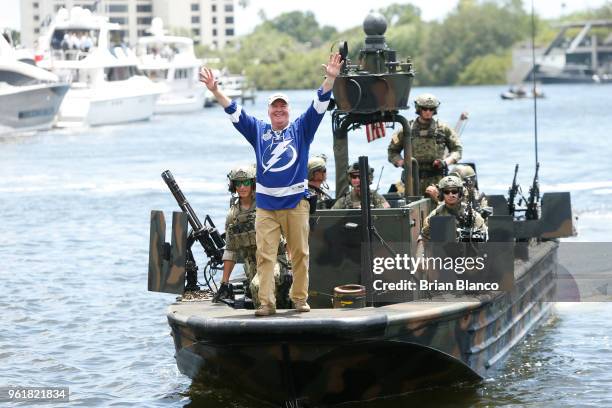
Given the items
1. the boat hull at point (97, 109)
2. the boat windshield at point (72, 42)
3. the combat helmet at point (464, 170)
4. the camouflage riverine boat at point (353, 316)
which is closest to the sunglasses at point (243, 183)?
the camouflage riverine boat at point (353, 316)

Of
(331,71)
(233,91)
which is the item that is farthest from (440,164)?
(233,91)

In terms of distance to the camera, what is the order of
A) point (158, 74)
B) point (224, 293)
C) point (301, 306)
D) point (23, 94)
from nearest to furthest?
1. point (301, 306)
2. point (224, 293)
3. point (23, 94)
4. point (158, 74)

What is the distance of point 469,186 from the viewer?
1609 centimetres

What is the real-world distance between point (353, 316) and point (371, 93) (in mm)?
3430

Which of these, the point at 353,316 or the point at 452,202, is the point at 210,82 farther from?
the point at 452,202

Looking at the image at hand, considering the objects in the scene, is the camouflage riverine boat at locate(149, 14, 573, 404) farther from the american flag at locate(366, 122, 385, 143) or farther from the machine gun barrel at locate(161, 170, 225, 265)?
the american flag at locate(366, 122, 385, 143)

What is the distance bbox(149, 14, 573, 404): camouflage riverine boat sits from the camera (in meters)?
12.1

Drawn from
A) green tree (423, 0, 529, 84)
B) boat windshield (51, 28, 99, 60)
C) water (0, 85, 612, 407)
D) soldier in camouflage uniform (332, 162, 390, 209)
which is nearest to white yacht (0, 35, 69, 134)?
water (0, 85, 612, 407)

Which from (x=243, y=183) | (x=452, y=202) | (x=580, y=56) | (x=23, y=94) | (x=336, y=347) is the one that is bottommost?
(x=336, y=347)

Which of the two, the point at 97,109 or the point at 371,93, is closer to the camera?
the point at 371,93

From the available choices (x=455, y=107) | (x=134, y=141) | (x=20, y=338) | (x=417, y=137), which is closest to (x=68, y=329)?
(x=20, y=338)

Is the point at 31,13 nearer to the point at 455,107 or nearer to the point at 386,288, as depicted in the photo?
the point at 455,107

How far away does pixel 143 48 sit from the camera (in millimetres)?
112938

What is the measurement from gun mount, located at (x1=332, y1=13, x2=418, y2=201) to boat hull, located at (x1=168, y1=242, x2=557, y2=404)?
7.38 feet
